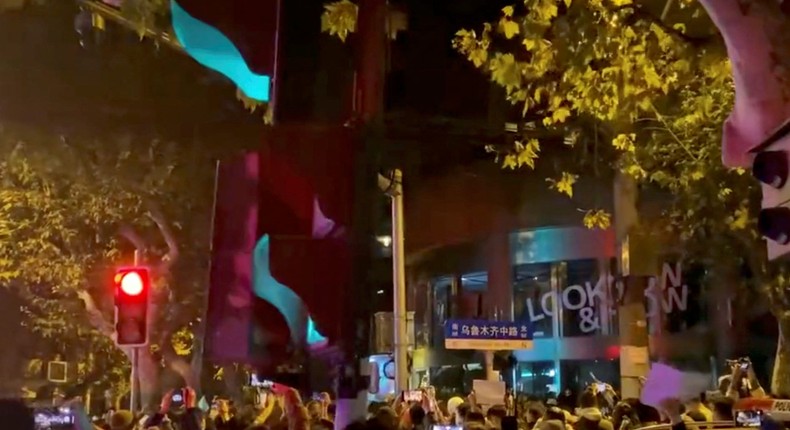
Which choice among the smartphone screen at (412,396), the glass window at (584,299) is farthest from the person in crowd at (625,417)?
the glass window at (584,299)

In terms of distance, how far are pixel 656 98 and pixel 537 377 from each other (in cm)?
2119

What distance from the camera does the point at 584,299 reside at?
29.0m

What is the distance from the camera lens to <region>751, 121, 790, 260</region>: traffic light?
17.0 ft

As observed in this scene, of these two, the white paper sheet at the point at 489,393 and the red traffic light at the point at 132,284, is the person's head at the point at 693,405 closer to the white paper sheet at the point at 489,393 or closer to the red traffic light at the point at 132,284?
the white paper sheet at the point at 489,393

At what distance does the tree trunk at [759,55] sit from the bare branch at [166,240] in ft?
55.3

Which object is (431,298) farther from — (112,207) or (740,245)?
(740,245)

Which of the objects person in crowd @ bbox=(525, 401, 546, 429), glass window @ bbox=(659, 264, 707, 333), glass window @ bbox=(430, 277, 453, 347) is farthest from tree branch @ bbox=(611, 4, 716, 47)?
glass window @ bbox=(430, 277, 453, 347)

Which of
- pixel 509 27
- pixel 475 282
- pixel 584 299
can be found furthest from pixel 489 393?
pixel 475 282

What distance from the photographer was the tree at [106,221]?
61.2 ft

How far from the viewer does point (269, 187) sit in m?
7.16

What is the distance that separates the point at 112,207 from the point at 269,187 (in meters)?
14.9

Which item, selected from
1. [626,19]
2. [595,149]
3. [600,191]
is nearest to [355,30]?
[626,19]

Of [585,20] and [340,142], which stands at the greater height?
[585,20]

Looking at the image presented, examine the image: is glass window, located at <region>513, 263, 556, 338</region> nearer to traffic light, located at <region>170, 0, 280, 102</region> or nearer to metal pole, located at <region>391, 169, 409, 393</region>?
metal pole, located at <region>391, 169, 409, 393</region>
